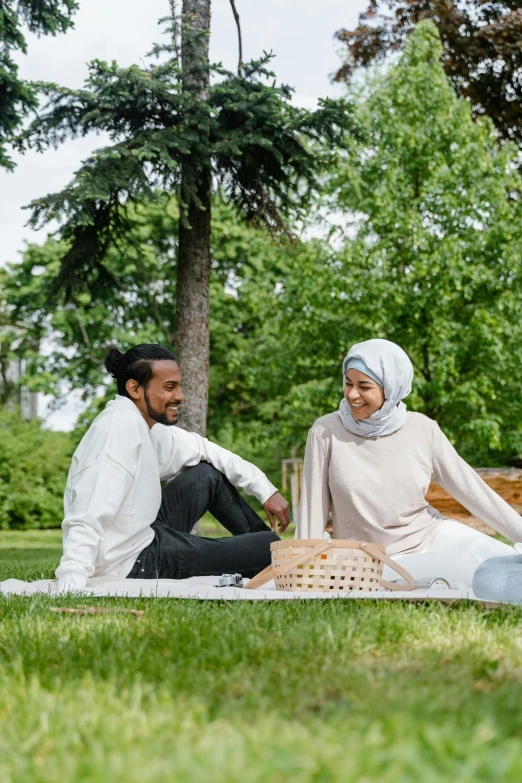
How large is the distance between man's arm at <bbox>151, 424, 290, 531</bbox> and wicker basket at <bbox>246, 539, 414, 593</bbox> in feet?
3.68

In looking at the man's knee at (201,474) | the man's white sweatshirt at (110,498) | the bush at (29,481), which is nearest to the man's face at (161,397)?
the man's white sweatshirt at (110,498)

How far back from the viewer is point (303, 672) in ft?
7.70

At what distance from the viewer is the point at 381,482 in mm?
→ 4770

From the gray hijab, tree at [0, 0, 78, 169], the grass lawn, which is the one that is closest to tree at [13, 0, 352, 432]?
tree at [0, 0, 78, 169]

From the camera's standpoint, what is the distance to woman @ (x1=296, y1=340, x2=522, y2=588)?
4.74 meters

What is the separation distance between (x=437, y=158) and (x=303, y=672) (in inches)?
512

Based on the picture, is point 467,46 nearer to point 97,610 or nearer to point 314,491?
point 314,491

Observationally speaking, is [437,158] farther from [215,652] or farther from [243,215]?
[215,652]

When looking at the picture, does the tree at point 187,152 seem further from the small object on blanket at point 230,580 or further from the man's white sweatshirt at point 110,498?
the small object on blanket at point 230,580

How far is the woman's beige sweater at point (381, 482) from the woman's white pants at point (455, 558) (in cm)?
15

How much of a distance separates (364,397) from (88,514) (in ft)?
5.37

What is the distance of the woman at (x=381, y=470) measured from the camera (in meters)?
4.74

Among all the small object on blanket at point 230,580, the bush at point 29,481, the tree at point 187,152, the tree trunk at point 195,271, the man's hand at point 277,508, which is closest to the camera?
the small object on blanket at point 230,580


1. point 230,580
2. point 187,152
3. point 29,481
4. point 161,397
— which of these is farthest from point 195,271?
point 29,481
